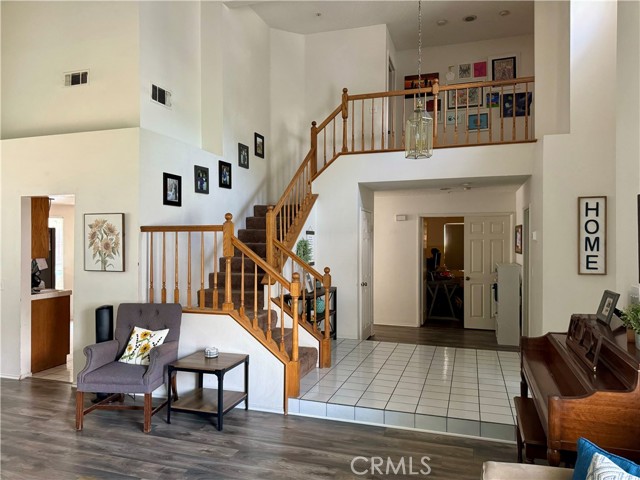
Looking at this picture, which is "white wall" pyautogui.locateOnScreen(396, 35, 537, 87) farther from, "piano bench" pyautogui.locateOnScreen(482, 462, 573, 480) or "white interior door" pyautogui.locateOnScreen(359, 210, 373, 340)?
"piano bench" pyautogui.locateOnScreen(482, 462, 573, 480)

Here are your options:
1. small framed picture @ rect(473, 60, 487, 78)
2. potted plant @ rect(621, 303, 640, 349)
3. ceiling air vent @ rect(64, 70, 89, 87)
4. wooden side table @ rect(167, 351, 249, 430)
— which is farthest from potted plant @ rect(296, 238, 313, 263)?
small framed picture @ rect(473, 60, 487, 78)

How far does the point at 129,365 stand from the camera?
3.84m

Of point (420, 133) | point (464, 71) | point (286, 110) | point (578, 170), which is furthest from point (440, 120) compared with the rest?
point (420, 133)

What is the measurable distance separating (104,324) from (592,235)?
5.02 meters

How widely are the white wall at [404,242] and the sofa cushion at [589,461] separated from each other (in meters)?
6.73

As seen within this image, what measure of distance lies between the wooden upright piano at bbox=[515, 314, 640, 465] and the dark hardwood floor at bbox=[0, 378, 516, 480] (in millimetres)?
810

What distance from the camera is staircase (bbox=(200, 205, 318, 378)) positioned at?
15.4 feet

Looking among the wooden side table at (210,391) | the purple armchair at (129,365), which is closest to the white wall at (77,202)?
the purple armchair at (129,365)

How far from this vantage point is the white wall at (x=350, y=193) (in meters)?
6.00

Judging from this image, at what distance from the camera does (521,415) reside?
289cm

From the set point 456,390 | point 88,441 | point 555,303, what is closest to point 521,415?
point 456,390

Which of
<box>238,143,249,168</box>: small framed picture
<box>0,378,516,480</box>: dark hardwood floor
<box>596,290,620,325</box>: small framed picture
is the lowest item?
<box>0,378,516,480</box>: dark hardwood floor

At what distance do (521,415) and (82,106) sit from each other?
16.9 feet

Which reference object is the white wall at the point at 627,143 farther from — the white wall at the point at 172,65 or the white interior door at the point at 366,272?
the white wall at the point at 172,65
